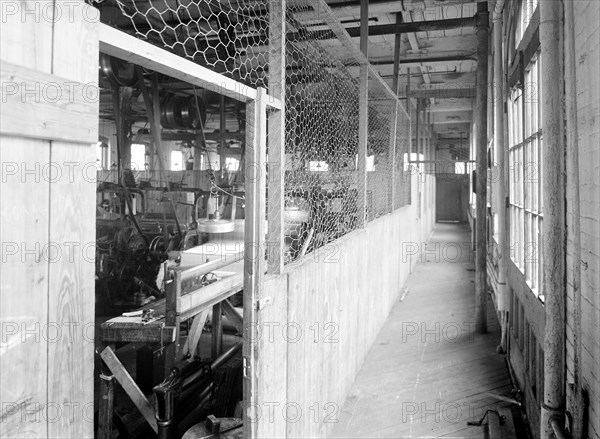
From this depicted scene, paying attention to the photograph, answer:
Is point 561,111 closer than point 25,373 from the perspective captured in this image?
No

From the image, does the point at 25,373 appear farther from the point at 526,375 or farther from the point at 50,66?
the point at 526,375

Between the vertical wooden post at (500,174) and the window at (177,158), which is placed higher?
the window at (177,158)

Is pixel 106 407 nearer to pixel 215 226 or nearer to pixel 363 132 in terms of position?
pixel 215 226

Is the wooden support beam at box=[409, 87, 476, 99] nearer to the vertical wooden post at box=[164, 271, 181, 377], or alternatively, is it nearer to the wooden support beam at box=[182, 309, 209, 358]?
the wooden support beam at box=[182, 309, 209, 358]

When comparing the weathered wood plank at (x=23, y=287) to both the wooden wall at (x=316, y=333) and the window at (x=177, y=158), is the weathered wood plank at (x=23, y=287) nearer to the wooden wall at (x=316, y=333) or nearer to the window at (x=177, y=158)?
the wooden wall at (x=316, y=333)

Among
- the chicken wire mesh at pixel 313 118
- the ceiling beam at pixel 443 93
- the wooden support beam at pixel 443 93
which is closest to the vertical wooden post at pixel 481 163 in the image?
the chicken wire mesh at pixel 313 118

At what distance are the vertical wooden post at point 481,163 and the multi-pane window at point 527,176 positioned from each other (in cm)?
87

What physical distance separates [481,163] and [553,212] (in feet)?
11.1

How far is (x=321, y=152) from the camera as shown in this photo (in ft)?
11.8

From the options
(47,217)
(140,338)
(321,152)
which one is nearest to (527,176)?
(321,152)

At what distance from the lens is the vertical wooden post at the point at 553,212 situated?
6.36 ft

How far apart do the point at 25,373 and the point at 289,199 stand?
6.64 ft

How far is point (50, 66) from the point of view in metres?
1.05

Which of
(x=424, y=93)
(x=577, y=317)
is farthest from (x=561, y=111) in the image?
(x=424, y=93)
